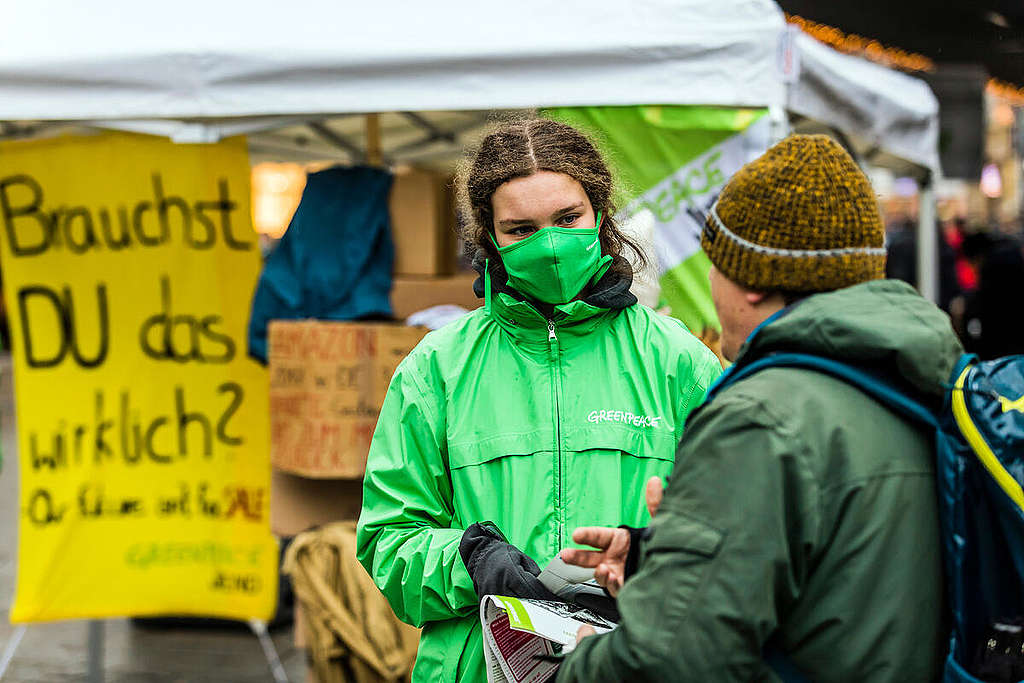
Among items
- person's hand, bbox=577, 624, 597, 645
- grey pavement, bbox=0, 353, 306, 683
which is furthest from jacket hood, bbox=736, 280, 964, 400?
→ grey pavement, bbox=0, 353, 306, 683

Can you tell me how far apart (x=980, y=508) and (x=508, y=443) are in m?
0.83

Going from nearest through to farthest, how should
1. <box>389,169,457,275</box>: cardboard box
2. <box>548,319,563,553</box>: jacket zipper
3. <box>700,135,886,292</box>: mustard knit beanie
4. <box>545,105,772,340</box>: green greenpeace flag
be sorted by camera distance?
<box>700,135,886,292</box>: mustard knit beanie
<box>548,319,563,553</box>: jacket zipper
<box>545,105,772,340</box>: green greenpeace flag
<box>389,169,457,275</box>: cardboard box

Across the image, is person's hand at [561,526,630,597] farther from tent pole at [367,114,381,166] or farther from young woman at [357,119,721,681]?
tent pole at [367,114,381,166]

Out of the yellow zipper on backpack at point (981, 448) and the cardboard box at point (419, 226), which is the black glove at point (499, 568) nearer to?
the yellow zipper on backpack at point (981, 448)

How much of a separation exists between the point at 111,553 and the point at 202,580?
0.37 metres

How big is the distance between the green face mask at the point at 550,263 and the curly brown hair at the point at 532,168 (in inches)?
3.9

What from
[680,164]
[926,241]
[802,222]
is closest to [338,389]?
[680,164]

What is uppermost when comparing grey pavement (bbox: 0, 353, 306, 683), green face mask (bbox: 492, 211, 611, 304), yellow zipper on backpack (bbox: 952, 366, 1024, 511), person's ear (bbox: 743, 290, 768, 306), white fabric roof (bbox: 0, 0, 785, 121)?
white fabric roof (bbox: 0, 0, 785, 121)

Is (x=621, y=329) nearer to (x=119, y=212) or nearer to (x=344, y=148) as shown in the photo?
(x=119, y=212)

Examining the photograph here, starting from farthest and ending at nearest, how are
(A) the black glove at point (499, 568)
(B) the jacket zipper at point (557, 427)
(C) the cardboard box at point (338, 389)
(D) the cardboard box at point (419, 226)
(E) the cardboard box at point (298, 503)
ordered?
(D) the cardboard box at point (419, 226), (E) the cardboard box at point (298, 503), (C) the cardboard box at point (338, 389), (B) the jacket zipper at point (557, 427), (A) the black glove at point (499, 568)

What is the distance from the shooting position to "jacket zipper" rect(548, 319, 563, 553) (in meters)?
1.89

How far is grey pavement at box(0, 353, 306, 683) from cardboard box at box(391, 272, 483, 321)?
5.54ft

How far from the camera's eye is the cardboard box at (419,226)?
4.52 m

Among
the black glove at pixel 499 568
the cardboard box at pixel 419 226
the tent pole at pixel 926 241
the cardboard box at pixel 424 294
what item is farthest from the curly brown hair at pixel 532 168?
the tent pole at pixel 926 241
